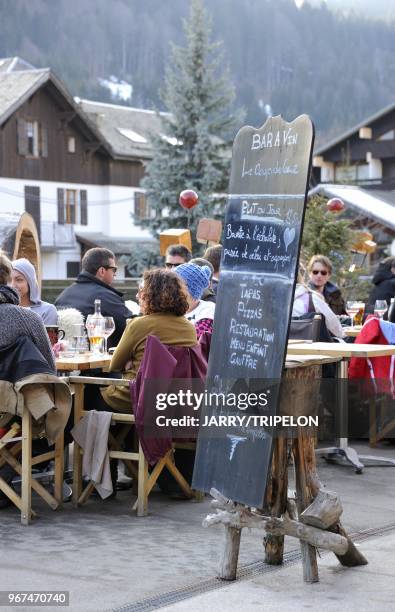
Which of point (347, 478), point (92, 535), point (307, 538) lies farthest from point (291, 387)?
point (347, 478)

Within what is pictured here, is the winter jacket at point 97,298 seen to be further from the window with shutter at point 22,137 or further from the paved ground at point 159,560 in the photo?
the window with shutter at point 22,137

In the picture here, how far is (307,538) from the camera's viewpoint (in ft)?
16.4

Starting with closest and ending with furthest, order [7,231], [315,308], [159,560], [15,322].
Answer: [159,560], [15,322], [315,308], [7,231]

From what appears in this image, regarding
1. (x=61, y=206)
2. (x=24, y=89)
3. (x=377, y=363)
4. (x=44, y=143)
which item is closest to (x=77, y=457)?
(x=377, y=363)

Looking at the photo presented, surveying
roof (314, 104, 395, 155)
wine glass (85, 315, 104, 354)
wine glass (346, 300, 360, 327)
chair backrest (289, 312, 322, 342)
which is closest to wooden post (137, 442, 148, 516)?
wine glass (85, 315, 104, 354)

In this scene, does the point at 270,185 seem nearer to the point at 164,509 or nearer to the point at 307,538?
the point at 307,538

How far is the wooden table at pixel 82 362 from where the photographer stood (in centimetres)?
686

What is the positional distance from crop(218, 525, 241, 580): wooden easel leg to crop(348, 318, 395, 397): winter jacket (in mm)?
4087

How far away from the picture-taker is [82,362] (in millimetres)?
6906

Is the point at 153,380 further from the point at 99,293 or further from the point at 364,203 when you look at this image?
the point at 364,203

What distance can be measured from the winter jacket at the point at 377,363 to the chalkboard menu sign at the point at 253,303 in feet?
12.5

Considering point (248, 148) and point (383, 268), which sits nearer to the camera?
point (248, 148)

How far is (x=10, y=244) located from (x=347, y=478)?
12.6ft

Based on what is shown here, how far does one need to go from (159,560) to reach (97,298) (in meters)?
3.31
